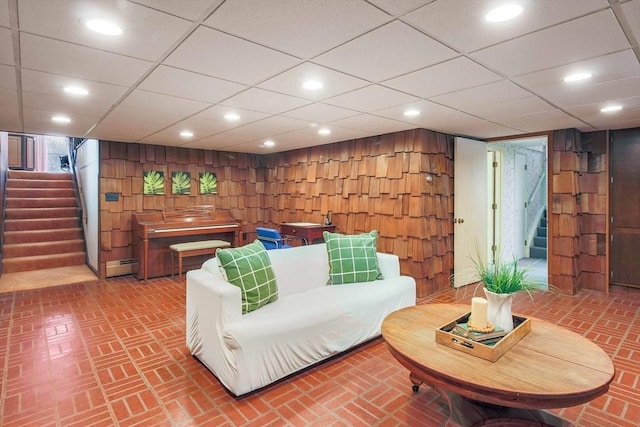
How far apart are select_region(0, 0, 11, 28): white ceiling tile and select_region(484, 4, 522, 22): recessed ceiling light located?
7.02 feet

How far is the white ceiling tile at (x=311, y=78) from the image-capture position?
92.3 inches

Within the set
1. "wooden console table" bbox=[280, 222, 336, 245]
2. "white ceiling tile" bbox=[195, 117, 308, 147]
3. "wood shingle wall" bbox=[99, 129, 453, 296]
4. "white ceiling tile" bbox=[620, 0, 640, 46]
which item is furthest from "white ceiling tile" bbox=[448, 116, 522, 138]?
"wooden console table" bbox=[280, 222, 336, 245]

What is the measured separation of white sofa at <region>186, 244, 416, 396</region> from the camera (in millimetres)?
2209

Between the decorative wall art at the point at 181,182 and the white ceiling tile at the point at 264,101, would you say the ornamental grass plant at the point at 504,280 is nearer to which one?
the white ceiling tile at the point at 264,101

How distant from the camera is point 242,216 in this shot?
687cm

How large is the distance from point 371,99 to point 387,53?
98 cm

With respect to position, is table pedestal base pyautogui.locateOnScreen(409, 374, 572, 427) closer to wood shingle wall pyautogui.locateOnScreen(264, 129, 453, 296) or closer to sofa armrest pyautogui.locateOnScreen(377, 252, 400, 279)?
sofa armrest pyautogui.locateOnScreen(377, 252, 400, 279)

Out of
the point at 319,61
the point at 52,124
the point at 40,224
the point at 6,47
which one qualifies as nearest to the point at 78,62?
the point at 6,47

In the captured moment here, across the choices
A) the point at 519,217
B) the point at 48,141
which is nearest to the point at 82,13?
the point at 519,217

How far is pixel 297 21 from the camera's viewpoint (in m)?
1.66

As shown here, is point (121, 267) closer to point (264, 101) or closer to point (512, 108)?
point (264, 101)

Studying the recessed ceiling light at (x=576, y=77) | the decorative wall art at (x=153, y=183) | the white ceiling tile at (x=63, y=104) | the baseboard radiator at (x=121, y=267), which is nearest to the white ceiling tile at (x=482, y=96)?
the recessed ceiling light at (x=576, y=77)

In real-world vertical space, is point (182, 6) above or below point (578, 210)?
above

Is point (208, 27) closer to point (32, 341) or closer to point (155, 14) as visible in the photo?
point (155, 14)
